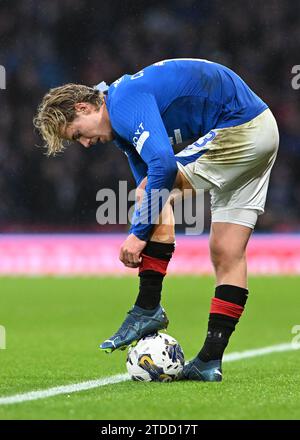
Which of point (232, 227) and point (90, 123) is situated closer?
point (90, 123)

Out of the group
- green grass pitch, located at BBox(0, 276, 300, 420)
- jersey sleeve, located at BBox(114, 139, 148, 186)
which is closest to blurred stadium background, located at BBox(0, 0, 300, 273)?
green grass pitch, located at BBox(0, 276, 300, 420)

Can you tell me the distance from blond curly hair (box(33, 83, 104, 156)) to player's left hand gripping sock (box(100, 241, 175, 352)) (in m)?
0.68

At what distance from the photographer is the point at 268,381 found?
174 inches

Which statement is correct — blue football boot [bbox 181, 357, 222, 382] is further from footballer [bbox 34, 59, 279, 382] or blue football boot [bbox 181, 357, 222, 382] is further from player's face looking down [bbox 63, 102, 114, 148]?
player's face looking down [bbox 63, 102, 114, 148]

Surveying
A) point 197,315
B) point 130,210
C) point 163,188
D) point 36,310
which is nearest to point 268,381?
point 163,188

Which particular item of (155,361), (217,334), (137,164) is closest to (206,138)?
(137,164)

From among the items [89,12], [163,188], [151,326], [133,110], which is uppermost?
[89,12]

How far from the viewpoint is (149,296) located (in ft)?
15.0

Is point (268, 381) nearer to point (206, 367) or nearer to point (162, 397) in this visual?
point (206, 367)

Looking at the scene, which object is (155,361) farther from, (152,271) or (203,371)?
(152,271)

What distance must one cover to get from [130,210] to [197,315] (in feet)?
12.8

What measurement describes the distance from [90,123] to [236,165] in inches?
27.9

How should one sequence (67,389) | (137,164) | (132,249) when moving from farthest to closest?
(137,164) < (132,249) < (67,389)

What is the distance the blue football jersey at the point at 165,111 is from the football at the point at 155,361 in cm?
54
